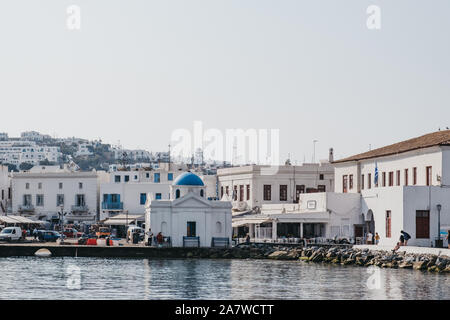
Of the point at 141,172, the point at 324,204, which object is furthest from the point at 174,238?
the point at 141,172

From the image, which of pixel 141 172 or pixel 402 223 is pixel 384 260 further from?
pixel 141 172

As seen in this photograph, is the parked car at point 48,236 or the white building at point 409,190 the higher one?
the white building at point 409,190

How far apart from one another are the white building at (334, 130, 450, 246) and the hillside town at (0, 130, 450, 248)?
0.21 ft

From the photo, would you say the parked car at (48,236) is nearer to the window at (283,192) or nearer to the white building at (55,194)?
the white building at (55,194)

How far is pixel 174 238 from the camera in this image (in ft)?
237

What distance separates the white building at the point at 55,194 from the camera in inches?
3907

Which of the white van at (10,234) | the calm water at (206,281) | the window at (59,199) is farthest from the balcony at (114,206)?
the calm water at (206,281)

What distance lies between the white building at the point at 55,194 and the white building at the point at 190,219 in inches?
1095

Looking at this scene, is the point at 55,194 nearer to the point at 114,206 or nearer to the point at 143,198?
the point at 114,206

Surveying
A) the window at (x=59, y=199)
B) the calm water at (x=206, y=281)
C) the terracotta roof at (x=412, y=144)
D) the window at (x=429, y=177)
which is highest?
the terracotta roof at (x=412, y=144)

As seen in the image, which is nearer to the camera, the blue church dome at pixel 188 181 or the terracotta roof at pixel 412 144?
the terracotta roof at pixel 412 144

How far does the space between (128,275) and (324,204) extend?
26875 mm

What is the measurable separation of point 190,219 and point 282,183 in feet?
71.1

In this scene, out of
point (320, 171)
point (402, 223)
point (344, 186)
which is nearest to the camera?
point (402, 223)
